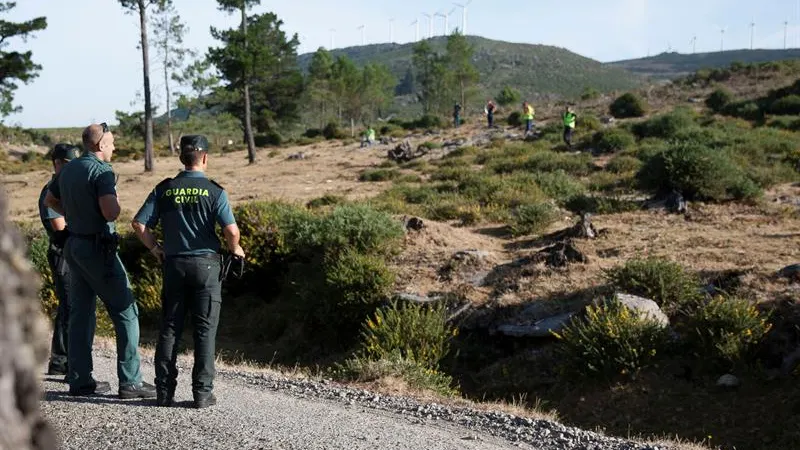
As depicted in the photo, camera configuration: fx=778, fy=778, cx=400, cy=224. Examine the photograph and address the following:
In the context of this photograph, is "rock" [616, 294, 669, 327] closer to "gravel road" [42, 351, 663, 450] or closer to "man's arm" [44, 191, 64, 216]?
"gravel road" [42, 351, 663, 450]

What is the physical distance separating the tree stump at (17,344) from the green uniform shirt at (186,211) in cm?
445

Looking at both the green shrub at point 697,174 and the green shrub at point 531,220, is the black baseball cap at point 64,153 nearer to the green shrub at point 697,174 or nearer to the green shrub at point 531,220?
the green shrub at point 531,220

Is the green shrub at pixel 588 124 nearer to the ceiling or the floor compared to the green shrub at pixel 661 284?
nearer to the ceiling

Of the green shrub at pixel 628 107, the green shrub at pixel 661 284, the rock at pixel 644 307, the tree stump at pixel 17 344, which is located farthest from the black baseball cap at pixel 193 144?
the green shrub at pixel 628 107

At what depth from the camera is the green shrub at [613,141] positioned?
27.1m

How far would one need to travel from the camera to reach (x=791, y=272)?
409 inches

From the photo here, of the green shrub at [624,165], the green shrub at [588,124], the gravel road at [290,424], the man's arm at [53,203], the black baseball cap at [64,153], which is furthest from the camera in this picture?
the green shrub at [588,124]

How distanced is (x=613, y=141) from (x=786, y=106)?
43.4ft

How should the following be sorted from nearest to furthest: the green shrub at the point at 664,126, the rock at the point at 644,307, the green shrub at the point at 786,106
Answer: the rock at the point at 644,307, the green shrub at the point at 664,126, the green shrub at the point at 786,106

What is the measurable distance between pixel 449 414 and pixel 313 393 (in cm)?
127

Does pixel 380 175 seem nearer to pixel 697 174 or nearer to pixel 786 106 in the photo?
pixel 697 174

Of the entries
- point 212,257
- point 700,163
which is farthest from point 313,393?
point 700,163

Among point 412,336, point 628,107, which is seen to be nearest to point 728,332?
point 412,336

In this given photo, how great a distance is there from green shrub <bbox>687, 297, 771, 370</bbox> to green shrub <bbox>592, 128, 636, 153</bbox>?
60.1 feet
